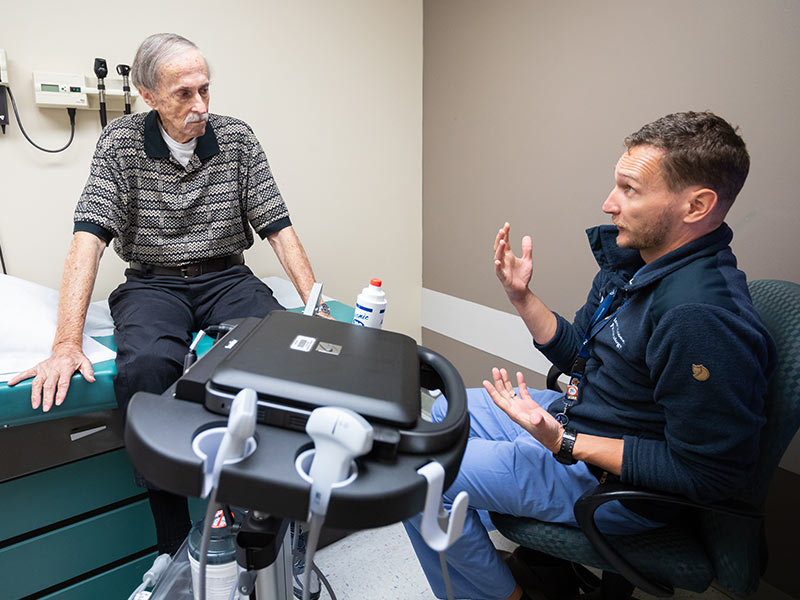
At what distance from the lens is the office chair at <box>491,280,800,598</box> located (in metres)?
1.00

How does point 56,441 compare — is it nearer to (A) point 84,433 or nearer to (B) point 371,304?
(A) point 84,433

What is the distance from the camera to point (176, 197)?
5.40 feet

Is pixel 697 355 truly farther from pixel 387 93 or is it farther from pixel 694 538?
pixel 387 93

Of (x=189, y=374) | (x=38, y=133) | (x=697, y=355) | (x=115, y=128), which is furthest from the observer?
(x=38, y=133)

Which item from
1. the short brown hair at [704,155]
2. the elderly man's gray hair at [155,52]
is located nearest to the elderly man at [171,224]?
the elderly man's gray hair at [155,52]

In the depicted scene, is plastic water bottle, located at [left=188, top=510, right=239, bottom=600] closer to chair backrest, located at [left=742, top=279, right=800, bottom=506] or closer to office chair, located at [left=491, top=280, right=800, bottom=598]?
office chair, located at [left=491, top=280, right=800, bottom=598]

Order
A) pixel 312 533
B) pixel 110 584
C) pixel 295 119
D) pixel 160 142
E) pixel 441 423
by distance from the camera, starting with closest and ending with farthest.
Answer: pixel 312 533 < pixel 441 423 < pixel 110 584 < pixel 160 142 < pixel 295 119

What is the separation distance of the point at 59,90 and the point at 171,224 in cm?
63

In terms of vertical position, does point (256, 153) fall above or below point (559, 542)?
above

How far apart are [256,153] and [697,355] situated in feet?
4.90

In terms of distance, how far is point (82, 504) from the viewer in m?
1.37

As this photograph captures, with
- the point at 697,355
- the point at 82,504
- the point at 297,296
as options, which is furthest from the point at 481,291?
the point at 82,504

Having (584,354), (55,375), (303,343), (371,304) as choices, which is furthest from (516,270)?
(55,375)

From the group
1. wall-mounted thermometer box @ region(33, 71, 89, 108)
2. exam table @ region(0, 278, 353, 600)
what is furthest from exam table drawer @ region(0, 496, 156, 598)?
wall-mounted thermometer box @ region(33, 71, 89, 108)
